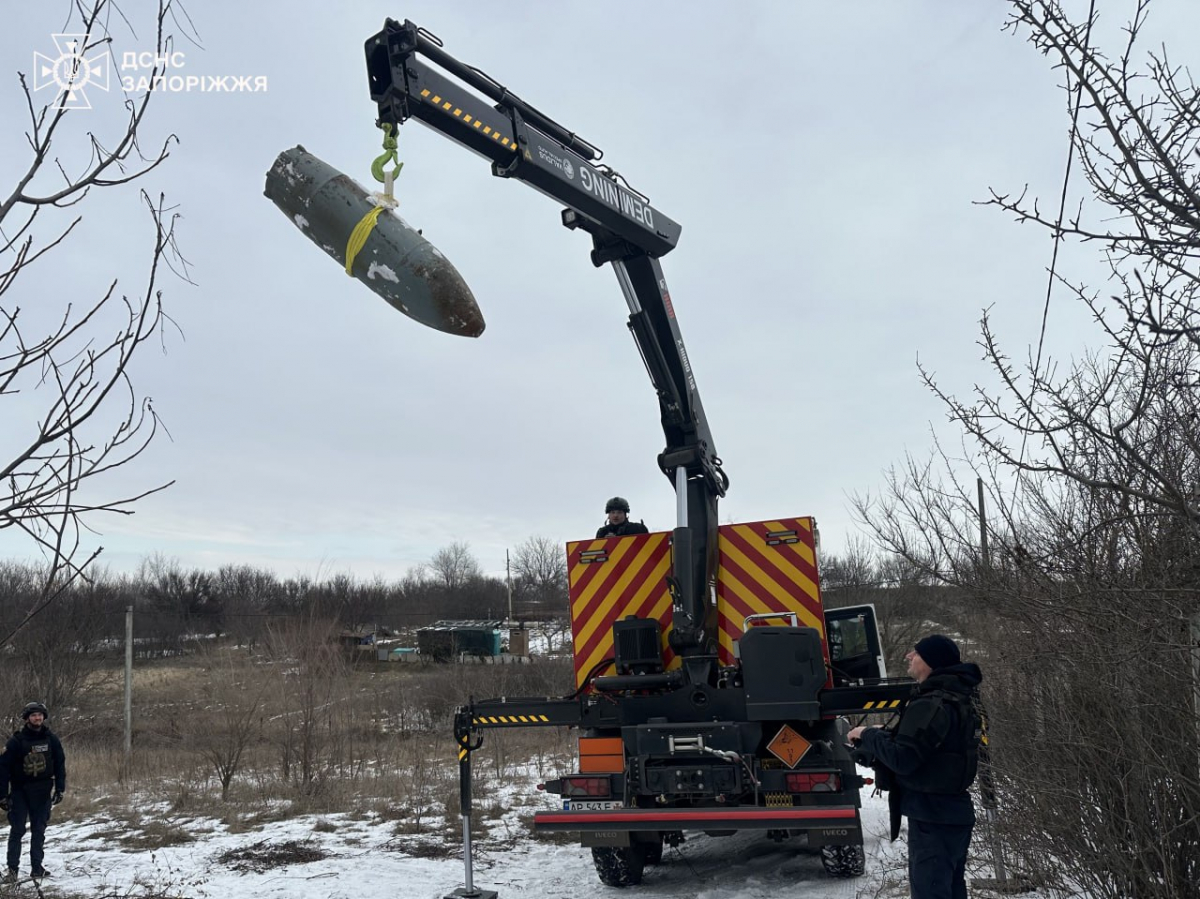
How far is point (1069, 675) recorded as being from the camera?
16.4 ft

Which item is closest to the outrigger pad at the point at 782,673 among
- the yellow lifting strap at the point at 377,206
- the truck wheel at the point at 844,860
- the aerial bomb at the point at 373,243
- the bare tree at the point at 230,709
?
the truck wheel at the point at 844,860

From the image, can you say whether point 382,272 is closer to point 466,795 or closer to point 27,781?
point 466,795

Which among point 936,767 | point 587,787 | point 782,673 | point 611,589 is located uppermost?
point 611,589

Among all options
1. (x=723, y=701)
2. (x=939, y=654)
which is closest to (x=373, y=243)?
(x=939, y=654)

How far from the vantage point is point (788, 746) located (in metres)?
6.83

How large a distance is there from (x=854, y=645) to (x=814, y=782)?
1.56m

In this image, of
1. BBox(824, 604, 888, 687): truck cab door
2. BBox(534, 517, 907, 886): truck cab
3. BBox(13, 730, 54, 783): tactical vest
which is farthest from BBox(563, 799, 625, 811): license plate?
BBox(13, 730, 54, 783): tactical vest

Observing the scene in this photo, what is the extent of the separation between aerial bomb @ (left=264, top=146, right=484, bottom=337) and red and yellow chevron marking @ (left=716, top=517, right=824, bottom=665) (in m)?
4.38

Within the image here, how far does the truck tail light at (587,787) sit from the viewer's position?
276 inches

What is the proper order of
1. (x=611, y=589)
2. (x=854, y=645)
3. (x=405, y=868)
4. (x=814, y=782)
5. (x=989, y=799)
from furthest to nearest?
1. (x=405, y=868)
2. (x=611, y=589)
3. (x=854, y=645)
4. (x=814, y=782)
5. (x=989, y=799)

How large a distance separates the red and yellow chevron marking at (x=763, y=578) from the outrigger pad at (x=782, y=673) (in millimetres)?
548

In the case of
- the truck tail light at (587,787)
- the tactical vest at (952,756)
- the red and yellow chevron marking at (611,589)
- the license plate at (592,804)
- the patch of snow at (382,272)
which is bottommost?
the license plate at (592,804)

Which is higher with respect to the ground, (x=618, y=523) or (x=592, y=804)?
(x=618, y=523)

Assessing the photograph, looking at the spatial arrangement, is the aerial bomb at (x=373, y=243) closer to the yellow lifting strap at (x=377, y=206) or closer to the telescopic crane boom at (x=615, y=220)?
the yellow lifting strap at (x=377, y=206)
